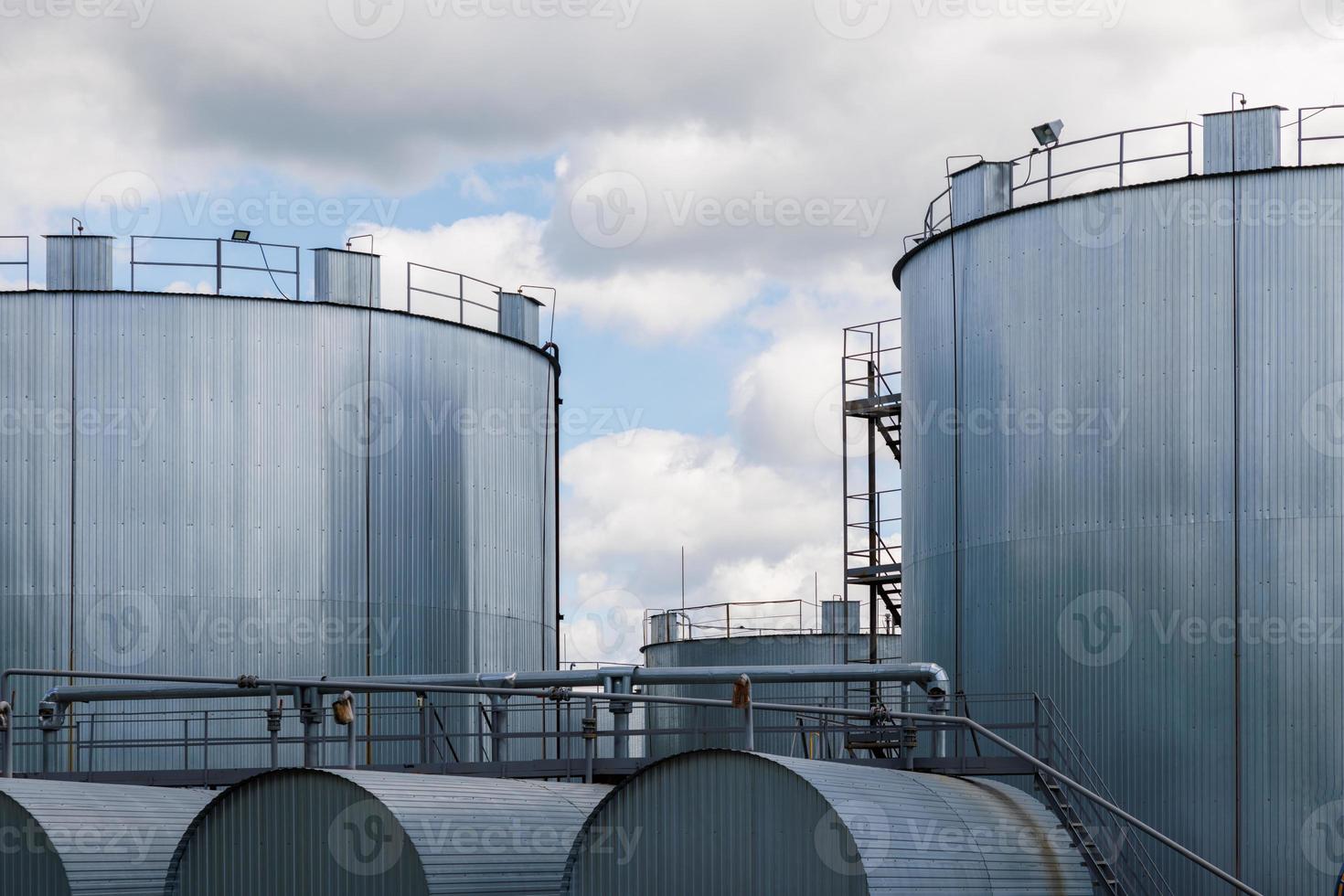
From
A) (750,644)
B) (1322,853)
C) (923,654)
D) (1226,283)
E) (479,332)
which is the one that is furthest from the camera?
(750,644)

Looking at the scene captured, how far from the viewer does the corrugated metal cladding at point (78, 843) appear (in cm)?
2000

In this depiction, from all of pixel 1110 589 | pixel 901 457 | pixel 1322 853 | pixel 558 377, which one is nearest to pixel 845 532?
pixel 901 457

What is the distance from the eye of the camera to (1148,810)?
77.0 feet

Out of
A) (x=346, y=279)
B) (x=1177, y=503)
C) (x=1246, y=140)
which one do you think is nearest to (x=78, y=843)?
(x=346, y=279)

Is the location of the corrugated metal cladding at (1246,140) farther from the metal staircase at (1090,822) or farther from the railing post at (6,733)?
the railing post at (6,733)

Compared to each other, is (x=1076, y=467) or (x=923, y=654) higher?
(x=1076, y=467)

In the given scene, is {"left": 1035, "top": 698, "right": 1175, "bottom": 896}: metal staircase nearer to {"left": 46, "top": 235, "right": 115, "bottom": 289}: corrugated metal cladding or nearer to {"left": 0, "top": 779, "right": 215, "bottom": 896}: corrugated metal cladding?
{"left": 0, "top": 779, "right": 215, "bottom": 896}: corrugated metal cladding

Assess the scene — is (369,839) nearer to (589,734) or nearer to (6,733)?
(589,734)

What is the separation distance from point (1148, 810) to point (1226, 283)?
22.8 feet

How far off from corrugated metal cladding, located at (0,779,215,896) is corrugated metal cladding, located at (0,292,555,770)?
6056 mm

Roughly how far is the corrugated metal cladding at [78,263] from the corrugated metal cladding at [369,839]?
1276 centimetres

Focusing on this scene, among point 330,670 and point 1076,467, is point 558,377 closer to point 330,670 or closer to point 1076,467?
point 330,670

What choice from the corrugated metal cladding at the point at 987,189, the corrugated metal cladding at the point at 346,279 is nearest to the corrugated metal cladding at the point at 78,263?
the corrugated metal cladding at the point at 346,279

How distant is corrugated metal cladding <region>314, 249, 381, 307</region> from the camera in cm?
3111
